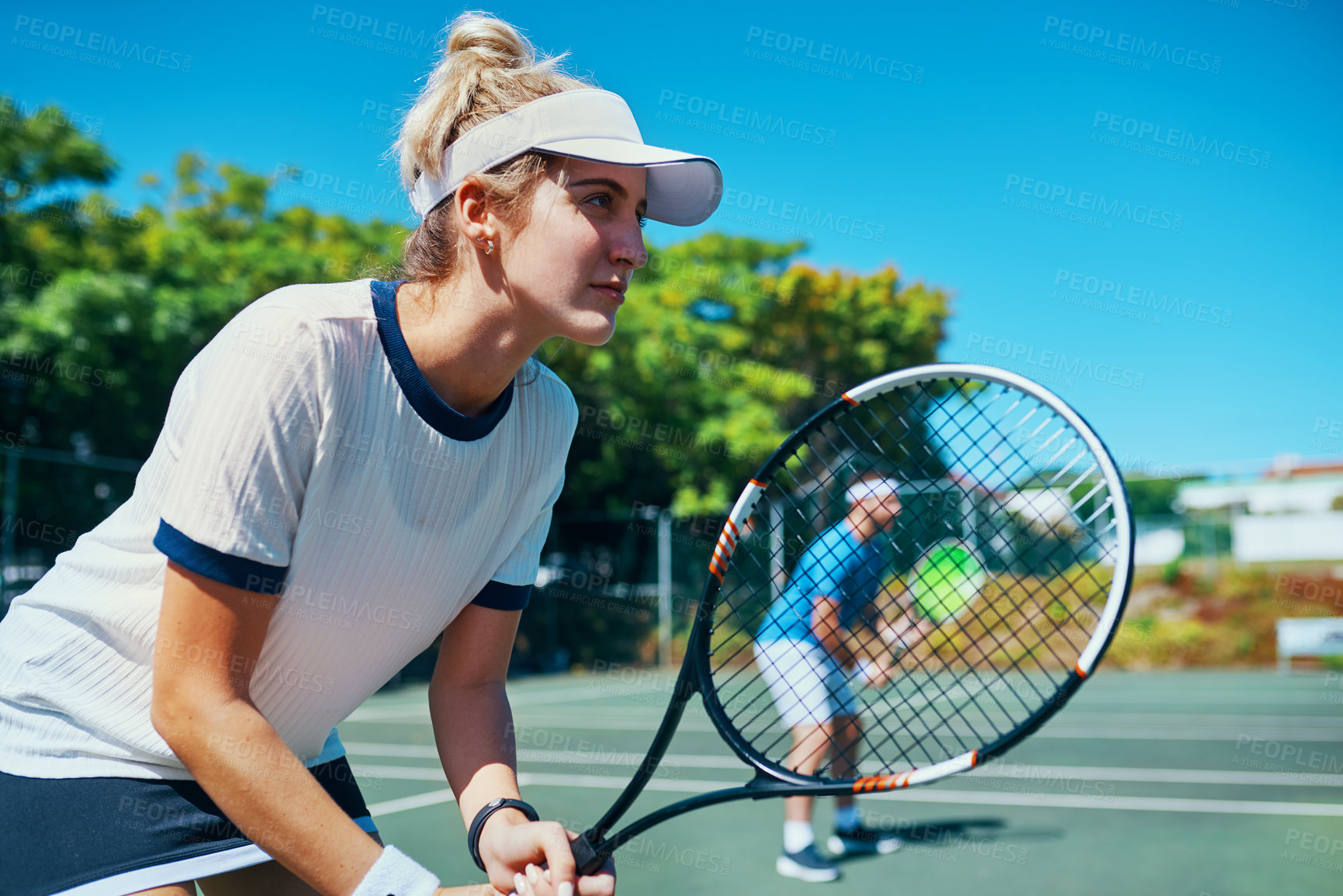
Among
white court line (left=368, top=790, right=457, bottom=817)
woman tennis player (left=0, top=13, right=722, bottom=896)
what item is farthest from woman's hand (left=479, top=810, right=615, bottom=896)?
white court line (left=368, top=790, right=457, bottom=817)

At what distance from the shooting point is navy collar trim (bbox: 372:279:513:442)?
1.28 m

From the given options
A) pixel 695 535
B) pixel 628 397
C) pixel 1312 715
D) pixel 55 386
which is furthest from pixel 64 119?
pixel 1312 715

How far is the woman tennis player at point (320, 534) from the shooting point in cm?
111

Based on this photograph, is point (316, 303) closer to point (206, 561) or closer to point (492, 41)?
point (206, 561)

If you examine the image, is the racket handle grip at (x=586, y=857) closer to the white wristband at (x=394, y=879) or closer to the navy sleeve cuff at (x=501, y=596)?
the white wristband at (x=394, y=879)

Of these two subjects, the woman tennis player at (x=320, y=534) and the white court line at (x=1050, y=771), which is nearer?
the woman tennis player at (x=320, y=534)

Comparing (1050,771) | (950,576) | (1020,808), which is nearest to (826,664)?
(950,576)

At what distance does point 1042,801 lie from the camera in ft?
15.7

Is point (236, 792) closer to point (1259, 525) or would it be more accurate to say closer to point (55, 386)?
point (55, 386)

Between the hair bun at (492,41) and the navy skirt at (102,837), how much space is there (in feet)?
3.56

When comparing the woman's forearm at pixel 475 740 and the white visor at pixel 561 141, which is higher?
the white visor at pixel 561 141

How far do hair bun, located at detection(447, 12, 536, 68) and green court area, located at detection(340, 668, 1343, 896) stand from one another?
2935 millimetres

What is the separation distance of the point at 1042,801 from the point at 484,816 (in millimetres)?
4084

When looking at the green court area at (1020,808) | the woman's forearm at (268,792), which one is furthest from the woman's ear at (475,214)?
the green court area at (1020,808)
